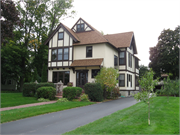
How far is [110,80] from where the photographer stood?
1794 cm

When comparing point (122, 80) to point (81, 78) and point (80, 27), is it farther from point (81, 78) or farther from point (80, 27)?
point (80, 27)

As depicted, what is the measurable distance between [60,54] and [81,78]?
4.85 meters

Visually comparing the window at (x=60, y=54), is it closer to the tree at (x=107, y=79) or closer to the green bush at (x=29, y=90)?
the green bush at (x=29, y=90)

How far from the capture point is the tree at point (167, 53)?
3369 cm

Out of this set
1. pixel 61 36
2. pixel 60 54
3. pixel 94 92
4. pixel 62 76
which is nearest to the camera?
pixel 94 92

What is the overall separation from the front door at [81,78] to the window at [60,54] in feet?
9.71

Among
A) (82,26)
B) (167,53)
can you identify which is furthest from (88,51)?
(167,53)

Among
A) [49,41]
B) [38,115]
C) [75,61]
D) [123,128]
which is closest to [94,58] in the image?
[75,61]

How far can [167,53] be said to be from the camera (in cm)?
3406

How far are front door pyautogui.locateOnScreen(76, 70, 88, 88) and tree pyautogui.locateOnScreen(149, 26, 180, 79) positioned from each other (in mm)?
18884

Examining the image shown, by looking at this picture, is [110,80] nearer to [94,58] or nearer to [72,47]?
[94,58]

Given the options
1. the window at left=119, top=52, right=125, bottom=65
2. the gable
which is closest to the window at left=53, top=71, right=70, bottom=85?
the gable

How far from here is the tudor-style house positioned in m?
22.7

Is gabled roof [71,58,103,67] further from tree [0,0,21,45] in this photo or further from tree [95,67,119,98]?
tree [0,0,21,45]
